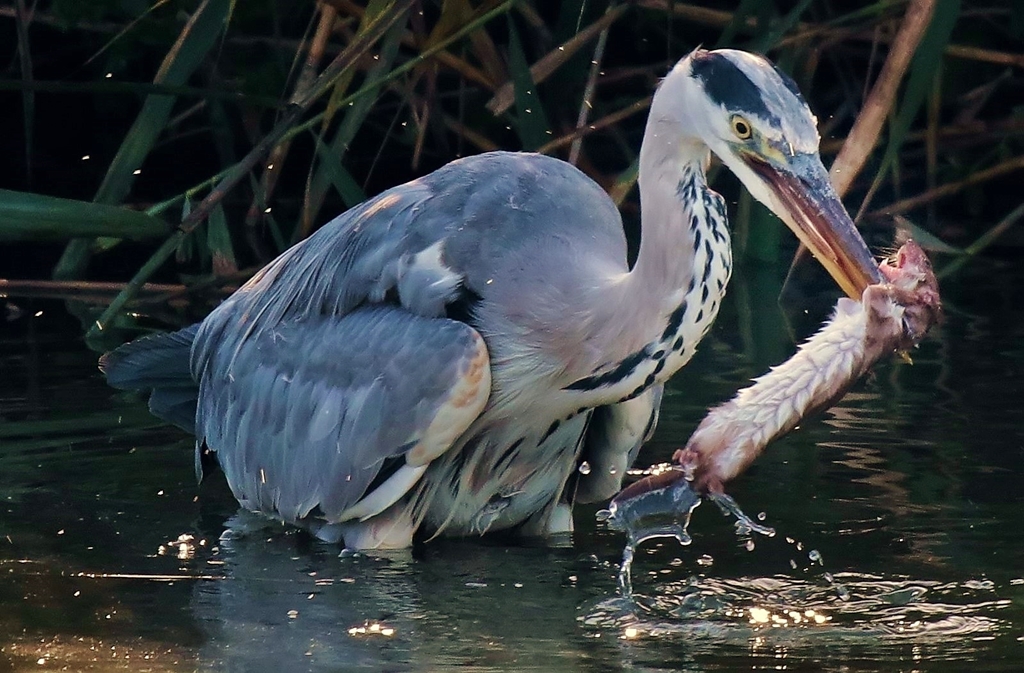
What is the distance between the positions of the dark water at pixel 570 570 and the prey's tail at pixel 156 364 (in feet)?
0.72

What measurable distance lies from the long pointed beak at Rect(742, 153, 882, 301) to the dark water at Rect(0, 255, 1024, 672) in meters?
0.71

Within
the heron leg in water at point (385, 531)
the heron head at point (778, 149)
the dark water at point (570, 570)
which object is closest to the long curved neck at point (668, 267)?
the heron head at point (778, 149)

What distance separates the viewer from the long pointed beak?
411cm

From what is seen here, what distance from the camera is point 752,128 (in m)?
4.23

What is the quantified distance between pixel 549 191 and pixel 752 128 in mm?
948

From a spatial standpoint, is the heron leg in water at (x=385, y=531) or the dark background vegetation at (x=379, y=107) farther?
the dark background vegetation at (x=379, y=107)

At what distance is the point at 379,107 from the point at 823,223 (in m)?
5.31

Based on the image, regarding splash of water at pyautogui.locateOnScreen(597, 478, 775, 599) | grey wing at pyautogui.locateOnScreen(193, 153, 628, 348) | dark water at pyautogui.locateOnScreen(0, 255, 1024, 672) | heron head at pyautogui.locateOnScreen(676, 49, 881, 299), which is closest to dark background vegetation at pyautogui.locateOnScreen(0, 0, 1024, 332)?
grey wing at pyautogui.locateOnScreen(193, 153, 628, 348)

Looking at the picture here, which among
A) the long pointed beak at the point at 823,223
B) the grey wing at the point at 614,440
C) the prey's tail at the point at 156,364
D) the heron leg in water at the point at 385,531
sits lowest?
the heron leg in water at the point at 385,531

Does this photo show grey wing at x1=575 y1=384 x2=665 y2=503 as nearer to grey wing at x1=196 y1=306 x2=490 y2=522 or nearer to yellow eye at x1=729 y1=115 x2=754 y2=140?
grey wing at x1=196 y1=306 x2=490 y2=522

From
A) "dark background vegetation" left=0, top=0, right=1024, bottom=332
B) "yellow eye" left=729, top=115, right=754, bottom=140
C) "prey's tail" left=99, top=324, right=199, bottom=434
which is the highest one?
"dark background vegetation" left=0, top=0, right=1024, bottom=332

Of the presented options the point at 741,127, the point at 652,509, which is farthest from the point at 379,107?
the point at 652,509

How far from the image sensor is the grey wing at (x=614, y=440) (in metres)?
4.98

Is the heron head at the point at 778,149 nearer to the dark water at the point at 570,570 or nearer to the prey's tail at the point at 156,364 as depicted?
the dark water at the point at 570,570
